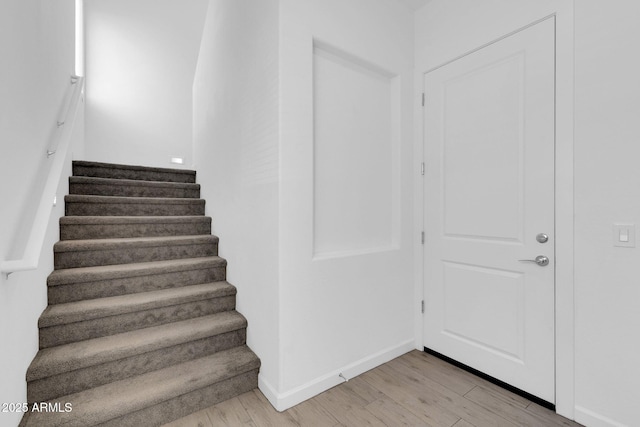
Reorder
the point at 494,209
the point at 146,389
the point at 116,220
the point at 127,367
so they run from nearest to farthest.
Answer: the point at 146,389 < the point at 127,367 < the point at 494,209 < the point at 116,220

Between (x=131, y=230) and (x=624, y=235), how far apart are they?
3301 millimetres

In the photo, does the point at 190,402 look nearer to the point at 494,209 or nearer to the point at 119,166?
the point at 494,209

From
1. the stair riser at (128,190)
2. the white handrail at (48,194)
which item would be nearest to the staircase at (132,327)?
the stair riser at (128,190)

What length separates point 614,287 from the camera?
1.48m

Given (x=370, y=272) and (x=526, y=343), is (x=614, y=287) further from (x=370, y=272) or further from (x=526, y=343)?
(x=370, y=272)

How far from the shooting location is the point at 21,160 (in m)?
1.35

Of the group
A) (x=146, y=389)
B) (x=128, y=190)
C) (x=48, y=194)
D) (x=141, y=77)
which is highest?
(x=141, y=77)

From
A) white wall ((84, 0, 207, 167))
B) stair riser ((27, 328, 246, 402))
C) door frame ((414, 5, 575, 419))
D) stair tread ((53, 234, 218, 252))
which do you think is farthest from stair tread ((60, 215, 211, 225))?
door frame ((414, 5, 575, 419))

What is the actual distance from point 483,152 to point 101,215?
318cm

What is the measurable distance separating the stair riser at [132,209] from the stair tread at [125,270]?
0.71 m

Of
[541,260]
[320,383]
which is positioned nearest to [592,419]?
[541,260]

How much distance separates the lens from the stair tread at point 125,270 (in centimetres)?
185

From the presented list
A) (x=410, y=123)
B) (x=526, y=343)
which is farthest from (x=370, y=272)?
(x=410, y=123)

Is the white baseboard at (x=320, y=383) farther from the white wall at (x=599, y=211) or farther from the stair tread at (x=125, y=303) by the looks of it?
the white wall at (x=599, y=211)
